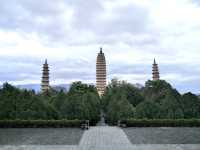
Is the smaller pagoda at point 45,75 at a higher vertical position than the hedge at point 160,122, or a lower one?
higher

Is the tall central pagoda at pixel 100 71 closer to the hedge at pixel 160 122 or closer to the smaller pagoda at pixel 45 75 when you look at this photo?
the smaller pagoda at pixel 45 75

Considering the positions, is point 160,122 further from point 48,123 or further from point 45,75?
point 45,75

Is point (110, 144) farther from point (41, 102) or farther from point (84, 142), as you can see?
point (41, 102)

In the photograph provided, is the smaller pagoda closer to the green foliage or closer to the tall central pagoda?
the tall central pagoda

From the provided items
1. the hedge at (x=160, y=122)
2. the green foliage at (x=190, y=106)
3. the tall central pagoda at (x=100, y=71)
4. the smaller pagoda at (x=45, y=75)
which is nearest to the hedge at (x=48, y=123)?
the hedge at (x=160, y=122)

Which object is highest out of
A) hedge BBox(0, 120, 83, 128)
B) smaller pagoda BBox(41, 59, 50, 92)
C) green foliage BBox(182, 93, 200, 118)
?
smaller pagoda BBox(41, 59, 50, 92)

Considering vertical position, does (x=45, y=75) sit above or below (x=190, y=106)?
above

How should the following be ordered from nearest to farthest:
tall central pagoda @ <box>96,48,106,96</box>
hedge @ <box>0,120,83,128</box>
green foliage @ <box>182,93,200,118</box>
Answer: hedge @ <box>0,120,83,128</box> → green foliage @ <box>182,93,200,118</box> → tall central pagoda @ <box>96,48,106,96</box>

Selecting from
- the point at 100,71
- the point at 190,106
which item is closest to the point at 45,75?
the point at 100,71

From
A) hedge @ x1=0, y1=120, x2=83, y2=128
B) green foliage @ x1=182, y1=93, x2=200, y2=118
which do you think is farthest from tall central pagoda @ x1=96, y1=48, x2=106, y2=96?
hedge @ x1=0, y1=120, x2=83, y2=128

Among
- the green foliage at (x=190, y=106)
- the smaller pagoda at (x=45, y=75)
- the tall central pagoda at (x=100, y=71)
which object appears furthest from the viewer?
the tall central pagoda at (x=100, y=71)

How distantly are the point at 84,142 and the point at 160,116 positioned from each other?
Result: 38.5 ft

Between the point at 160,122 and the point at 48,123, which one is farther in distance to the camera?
the point at 160,122

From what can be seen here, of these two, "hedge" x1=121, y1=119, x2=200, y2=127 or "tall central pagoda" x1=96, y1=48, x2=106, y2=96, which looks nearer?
"hedge" x1=121, y1=119, x2=200, y2=127
